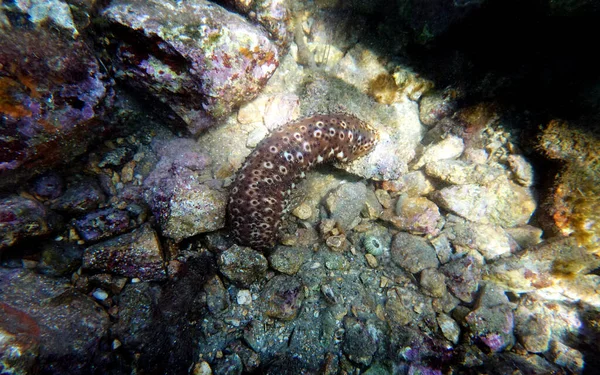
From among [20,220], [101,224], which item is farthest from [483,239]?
[20,220]

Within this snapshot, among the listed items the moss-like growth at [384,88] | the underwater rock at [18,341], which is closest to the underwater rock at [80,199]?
the underwater rock at [18,341]

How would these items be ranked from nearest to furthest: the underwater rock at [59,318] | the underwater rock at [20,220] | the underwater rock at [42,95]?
the underwater rock at [42,95] < the underwater rock at [59,318] < the underwater rock at [20,220]

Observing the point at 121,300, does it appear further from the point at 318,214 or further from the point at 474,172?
the point at 474,172

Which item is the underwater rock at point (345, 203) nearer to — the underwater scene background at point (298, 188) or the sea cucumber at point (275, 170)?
the underwater scene background at point (298, 188)

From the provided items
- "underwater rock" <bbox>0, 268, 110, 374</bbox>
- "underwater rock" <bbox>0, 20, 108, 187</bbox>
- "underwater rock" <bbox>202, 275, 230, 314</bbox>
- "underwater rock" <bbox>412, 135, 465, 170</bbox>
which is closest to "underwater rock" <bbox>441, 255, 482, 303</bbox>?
"underwater rock" <bbox>412, 135, 465, 170</bbox>

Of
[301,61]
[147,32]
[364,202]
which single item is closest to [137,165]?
[147,32]

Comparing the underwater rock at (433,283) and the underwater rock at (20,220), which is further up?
the underwater rock at (433,283)

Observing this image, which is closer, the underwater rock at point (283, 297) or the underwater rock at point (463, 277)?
the underwater rock at point (283, 297)
